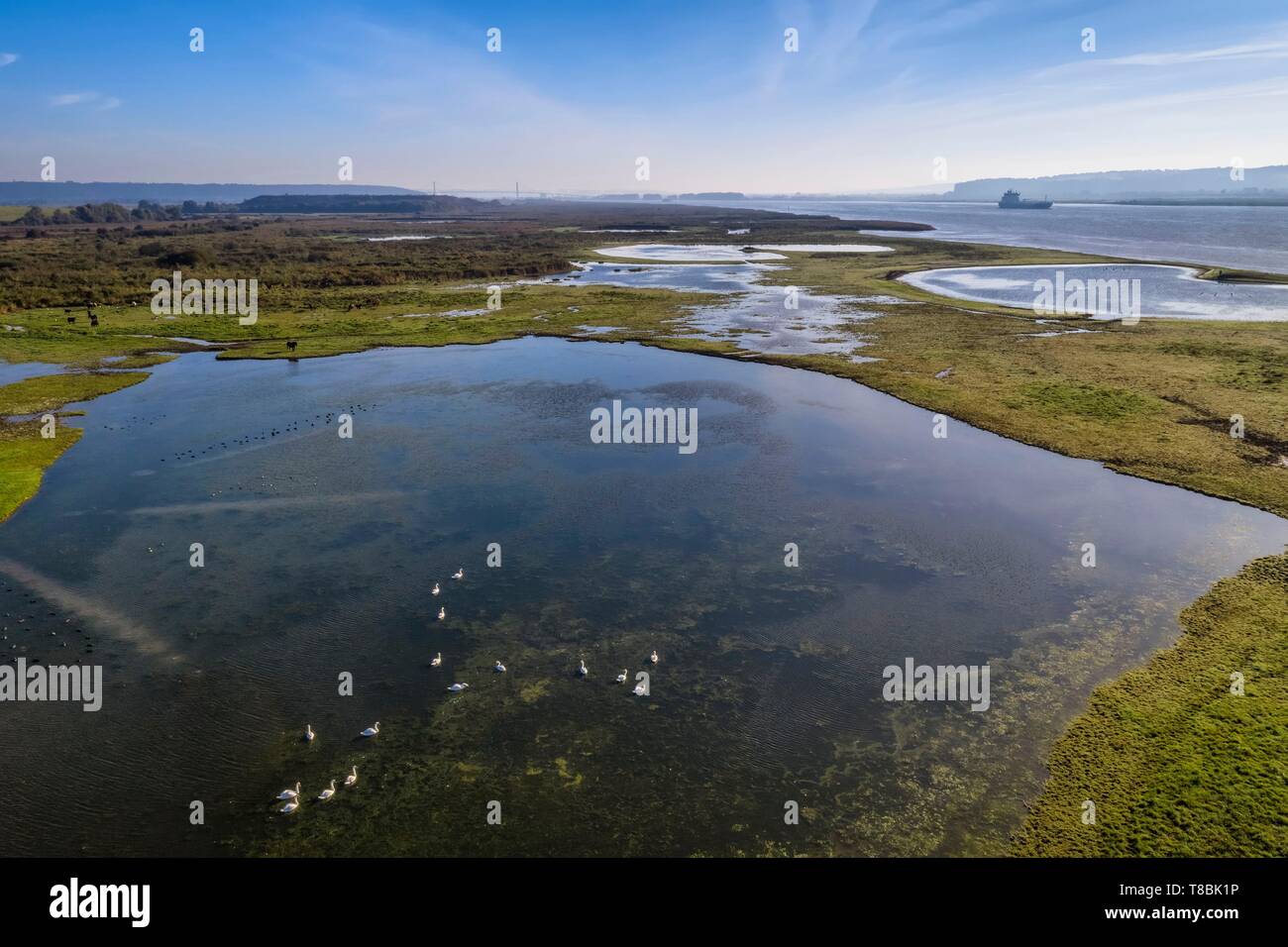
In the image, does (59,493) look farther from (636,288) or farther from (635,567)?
(636,288)

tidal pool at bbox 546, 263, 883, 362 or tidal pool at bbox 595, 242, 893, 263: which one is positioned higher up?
tidal pool at bbox 595, 242, 893, 263

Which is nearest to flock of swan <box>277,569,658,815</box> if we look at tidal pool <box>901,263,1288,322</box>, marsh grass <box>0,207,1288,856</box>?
marsh grass <box>0,207,1288,856</box>

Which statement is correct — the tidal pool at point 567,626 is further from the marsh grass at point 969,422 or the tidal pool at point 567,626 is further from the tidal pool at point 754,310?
the tidal pool at point 754,310

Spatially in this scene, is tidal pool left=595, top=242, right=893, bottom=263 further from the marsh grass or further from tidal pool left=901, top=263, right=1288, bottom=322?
tidal pool left=901, top=263, right=1288, bottom=322

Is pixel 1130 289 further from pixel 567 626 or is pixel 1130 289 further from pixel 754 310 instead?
pixel 567 626
